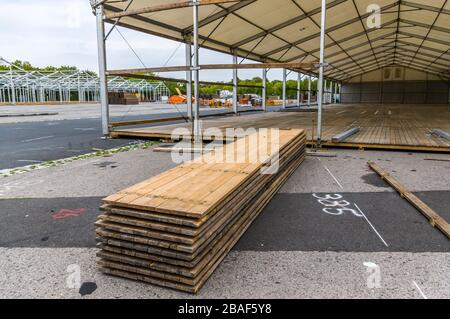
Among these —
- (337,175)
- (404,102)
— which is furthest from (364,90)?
(337,175)

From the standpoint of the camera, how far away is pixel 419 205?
17.6 ft

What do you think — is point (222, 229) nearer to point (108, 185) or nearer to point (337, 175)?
point (108, 185)

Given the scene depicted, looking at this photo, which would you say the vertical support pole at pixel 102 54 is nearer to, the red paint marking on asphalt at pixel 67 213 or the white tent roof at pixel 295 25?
the white tent roof at pixel 295 25

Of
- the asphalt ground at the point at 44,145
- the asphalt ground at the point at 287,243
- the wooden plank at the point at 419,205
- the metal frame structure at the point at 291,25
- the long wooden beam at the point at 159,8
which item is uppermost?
the metal frame structure at the point at 291,25

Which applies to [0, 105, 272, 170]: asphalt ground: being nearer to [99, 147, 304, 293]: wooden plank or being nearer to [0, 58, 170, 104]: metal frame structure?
[99, 147, 304, 293]: wooden plank

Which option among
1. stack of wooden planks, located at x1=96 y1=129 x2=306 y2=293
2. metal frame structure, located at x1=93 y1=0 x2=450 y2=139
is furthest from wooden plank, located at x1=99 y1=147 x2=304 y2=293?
metal frame structure, located at x1=93 y1=0 x2=450 y2=139

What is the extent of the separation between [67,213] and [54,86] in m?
59.1

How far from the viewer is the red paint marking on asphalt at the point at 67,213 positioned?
515 cm

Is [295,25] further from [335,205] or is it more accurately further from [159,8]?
[335,205]

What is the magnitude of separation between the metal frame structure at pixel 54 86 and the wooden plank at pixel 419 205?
44690 mm

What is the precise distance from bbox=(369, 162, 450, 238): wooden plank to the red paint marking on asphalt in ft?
16.9

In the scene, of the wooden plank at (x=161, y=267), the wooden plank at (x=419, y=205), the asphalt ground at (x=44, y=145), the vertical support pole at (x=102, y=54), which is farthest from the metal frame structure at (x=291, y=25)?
the wooden plank at (x=161, y=267)

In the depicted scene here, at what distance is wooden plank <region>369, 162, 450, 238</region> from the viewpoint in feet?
14.9

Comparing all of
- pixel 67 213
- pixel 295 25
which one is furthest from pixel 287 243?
pixel 295 25
